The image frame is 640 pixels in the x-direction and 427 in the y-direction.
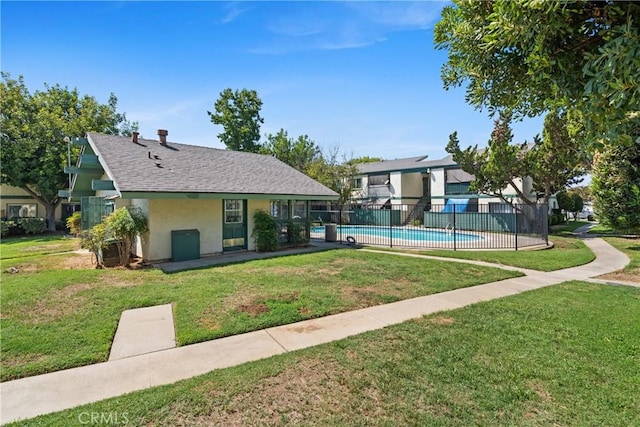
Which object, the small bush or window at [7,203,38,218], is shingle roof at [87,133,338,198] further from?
window at [7,203,38,218]

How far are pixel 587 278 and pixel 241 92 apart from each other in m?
38.1

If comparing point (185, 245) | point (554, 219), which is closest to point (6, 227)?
point (185, 245)

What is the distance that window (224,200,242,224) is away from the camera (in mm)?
13594

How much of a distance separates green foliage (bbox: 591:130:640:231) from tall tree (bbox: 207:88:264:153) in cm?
3671

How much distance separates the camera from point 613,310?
649 centimetres

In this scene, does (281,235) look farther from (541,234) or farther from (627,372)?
(541,234)

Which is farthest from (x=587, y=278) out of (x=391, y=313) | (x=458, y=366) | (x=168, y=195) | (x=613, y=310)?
(x=168, y=195)

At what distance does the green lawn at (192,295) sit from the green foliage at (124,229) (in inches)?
Answer: 39.9

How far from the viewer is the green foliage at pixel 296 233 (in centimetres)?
1510

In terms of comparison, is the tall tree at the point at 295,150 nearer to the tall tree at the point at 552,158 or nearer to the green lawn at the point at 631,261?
the tall tree at the point at 552,158

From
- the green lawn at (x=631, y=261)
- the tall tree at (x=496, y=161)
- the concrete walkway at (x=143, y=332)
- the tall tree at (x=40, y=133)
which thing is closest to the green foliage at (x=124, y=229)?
the concrete walkway at (x=143, y=332)

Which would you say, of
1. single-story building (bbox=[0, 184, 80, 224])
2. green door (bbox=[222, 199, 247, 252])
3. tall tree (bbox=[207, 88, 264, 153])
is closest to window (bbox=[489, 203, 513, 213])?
green door (bbox=[222, 199, 247, 252])

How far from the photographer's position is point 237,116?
3872 cm

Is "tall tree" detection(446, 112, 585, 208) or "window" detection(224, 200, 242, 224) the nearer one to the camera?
"window" detection(224, 200, 242, 224)
